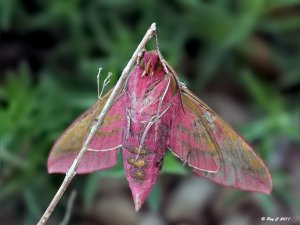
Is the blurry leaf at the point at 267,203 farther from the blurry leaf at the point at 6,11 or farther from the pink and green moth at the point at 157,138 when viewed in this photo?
the blurry leaf at the point at 6,11

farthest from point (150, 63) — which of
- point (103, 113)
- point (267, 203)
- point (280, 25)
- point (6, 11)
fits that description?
point (280, 25)

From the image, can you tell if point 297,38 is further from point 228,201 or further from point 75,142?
point 75,142

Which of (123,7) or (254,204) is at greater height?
(123,7)

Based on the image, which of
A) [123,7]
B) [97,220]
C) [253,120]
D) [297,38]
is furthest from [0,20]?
[297,38]

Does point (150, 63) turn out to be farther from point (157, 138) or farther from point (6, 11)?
point (6, 11)

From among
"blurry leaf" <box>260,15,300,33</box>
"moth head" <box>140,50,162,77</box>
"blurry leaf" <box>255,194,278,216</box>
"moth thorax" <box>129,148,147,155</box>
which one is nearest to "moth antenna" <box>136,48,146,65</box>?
"moth head" <box>140,50,162,77</box>
